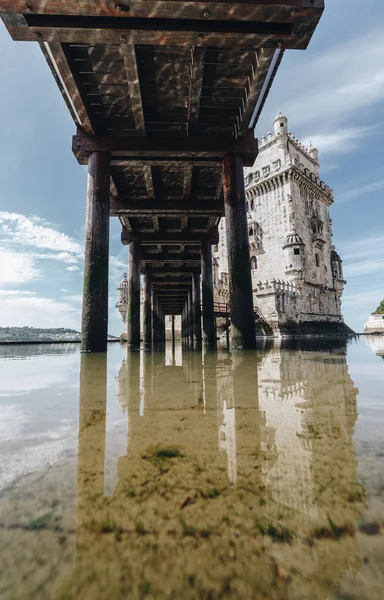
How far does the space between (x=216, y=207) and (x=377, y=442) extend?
36.0 feet

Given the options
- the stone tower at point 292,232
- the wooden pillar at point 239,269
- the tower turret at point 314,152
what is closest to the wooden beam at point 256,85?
the wooden pillar at point 239,269

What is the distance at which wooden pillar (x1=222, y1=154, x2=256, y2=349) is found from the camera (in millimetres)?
6387

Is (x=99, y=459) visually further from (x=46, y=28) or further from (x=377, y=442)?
(x=46, y=28)

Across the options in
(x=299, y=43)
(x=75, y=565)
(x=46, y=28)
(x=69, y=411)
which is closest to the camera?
(x=75, y=565)

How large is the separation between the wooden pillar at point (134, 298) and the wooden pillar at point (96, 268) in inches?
225

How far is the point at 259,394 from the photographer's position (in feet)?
6.41

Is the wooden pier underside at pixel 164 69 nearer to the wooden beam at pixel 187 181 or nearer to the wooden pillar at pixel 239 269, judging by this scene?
the wooden beam at pixel 187 181

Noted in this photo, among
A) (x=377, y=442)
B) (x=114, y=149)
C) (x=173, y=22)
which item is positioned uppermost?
(x=173, y=22)

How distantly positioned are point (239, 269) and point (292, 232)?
24.7m

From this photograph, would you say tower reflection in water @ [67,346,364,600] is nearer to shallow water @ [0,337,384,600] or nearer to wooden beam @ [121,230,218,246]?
shallow water @ [0,337,384,600]

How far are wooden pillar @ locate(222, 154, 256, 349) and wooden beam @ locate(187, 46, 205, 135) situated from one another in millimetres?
1741

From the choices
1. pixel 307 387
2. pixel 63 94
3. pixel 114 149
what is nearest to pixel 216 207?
pixel 114 149

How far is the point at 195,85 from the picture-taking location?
20.2ft

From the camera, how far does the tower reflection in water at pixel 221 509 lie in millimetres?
483
